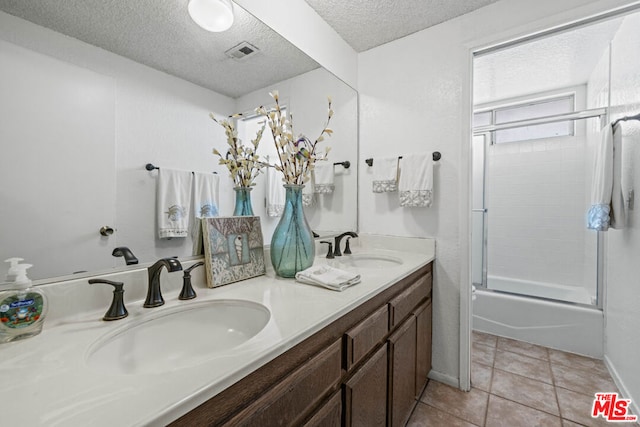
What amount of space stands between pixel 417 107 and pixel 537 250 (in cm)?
226

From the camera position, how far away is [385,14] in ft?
5.32

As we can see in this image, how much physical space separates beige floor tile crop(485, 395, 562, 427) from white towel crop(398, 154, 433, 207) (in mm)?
1152

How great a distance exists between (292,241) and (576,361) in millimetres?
2262

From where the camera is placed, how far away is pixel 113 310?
2.44 ft

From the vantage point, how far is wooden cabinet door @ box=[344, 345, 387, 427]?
853 mm

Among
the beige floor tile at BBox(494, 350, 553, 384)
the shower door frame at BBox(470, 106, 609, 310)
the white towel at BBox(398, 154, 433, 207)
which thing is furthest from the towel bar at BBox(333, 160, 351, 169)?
the beige floor tile at BBox(494, 350, 553, 384)

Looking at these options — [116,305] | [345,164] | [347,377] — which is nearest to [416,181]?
[345,164]

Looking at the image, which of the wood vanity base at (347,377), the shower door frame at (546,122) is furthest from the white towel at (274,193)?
the shower door frame at (546,122)

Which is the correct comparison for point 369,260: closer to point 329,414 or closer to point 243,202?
point 243,202

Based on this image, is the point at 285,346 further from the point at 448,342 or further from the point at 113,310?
the point at 448,342

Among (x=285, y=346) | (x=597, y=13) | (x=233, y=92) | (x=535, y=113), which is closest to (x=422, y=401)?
(x=285, y=346)

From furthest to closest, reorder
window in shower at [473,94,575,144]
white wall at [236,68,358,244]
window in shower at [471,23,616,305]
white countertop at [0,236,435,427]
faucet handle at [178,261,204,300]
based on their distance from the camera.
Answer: window in shower at [473,94,575,144], window in shower at [471,23,616,305], white wall at [236,68,358,244], faucet handle at [178,261,204,300], white countertop at [0,236,435,427]

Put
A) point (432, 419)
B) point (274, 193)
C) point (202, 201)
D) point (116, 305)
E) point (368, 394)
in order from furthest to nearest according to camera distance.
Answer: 1. point (432, 419)
2. point (274, 193)
3. point (202, 201)
4. point (368, 394)
5. point (116, 305)
